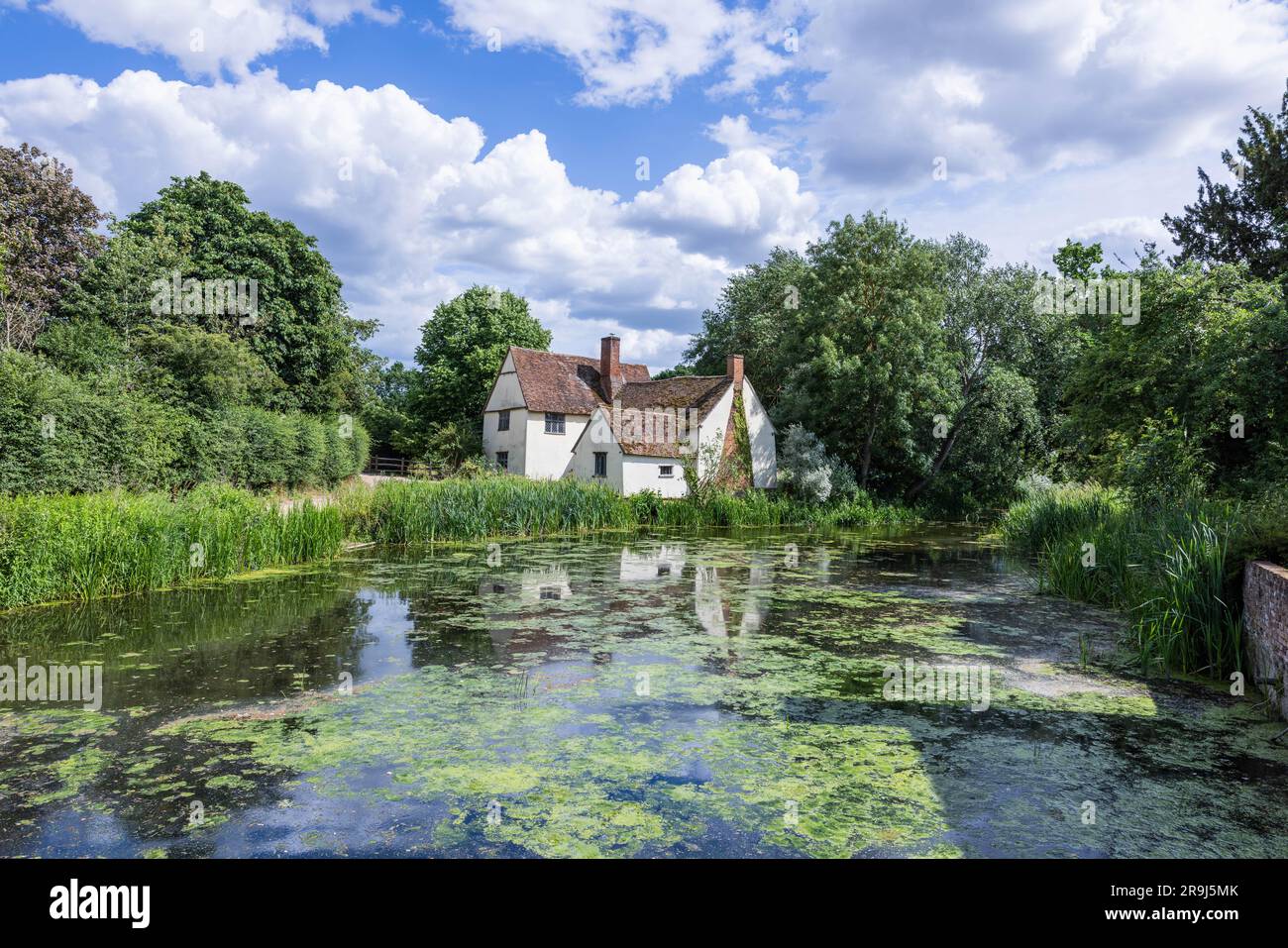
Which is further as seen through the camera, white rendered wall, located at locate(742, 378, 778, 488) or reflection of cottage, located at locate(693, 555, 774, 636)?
white rendered wall, located at locate(742, 378, 778, 488)

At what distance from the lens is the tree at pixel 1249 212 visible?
20875 mm

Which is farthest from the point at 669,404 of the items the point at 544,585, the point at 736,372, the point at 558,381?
the point at 544,585

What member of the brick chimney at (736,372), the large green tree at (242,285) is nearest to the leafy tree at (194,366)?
the large green tree at (242,285)

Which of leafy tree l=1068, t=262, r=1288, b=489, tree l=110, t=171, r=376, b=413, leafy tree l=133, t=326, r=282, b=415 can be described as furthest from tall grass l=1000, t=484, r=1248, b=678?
tree l=110, t=171, r=376, b=413

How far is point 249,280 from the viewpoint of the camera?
31.7 meters

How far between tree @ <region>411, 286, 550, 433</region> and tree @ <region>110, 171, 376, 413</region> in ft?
19.7

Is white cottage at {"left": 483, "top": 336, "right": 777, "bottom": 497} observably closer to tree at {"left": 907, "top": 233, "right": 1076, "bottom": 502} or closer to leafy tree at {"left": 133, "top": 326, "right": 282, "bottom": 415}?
tree at {"left": 907, "top": 233, "right": 1076, "bottom": 502}

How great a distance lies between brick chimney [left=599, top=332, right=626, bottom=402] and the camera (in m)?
39.3

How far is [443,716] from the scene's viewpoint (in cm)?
648

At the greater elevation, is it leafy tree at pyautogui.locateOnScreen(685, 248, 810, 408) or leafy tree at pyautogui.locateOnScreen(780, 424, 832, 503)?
leafy tree at pyautogui.locateOnScreen(685, 248, 810, 408)

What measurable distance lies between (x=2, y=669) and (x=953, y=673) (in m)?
9.51

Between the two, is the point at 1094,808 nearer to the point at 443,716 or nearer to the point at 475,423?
the point at 443,716

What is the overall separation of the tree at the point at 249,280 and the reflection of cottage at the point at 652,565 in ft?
62.2
